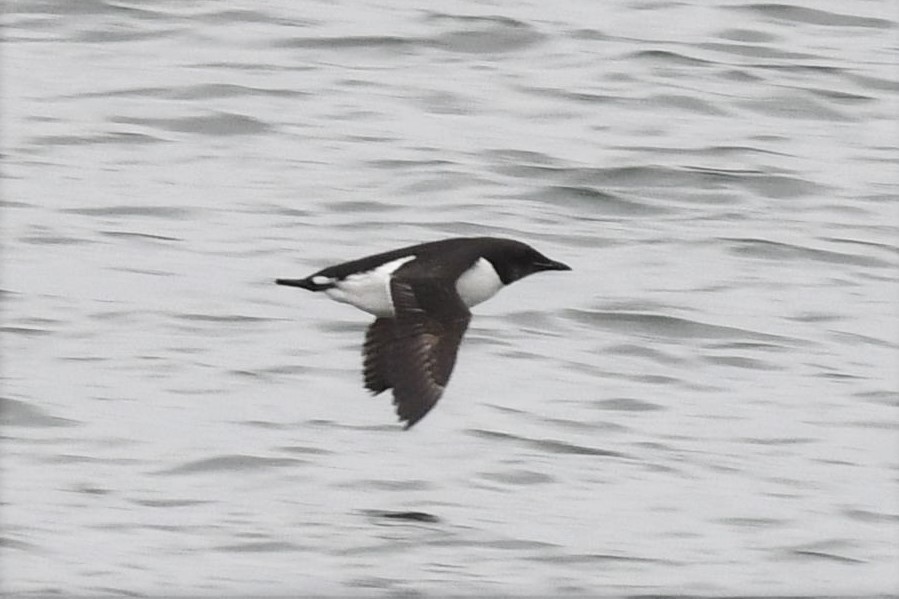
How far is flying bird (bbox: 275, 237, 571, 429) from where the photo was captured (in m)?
7.44

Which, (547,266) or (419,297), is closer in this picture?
(419,297)

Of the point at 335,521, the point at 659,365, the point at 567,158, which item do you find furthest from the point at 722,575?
the point at 567,158

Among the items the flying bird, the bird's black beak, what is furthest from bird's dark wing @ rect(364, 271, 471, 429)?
the bird's black beak

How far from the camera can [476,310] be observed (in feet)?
33.9

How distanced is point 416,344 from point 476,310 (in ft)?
9.04

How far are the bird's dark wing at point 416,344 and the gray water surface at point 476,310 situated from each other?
558 millimetres

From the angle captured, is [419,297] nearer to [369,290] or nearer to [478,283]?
[369,290]

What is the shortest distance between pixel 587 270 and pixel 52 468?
3337mm

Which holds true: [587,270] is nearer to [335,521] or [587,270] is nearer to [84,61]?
[335,521]

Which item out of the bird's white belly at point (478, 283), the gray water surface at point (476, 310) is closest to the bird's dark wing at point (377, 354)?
the bird's white belly at point (478, 283)

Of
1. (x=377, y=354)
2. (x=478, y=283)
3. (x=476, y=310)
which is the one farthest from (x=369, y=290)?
(x=476, y=310)

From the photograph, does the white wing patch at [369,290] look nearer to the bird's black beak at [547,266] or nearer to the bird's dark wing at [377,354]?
the bird's dark wing at [377,354]

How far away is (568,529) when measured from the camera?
26.3 ft

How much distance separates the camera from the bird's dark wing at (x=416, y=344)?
736 centimetres
